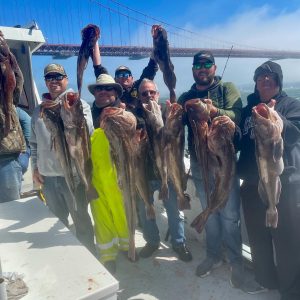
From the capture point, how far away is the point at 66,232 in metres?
3.16

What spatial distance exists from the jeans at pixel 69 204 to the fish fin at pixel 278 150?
235cm

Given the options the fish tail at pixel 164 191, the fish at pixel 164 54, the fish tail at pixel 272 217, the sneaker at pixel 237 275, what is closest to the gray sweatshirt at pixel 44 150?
the fish at pixel 164 54

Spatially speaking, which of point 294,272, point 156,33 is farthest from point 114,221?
point 156,33

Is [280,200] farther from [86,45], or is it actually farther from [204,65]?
[86,45]

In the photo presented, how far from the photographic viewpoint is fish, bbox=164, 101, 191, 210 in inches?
123

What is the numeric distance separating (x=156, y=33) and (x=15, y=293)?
3.18 meters

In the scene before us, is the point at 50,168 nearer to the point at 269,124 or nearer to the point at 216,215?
the point at 216,215

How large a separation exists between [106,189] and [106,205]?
238 millimetres

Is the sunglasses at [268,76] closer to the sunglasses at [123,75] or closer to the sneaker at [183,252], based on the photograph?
the sunglasses at [123,75]

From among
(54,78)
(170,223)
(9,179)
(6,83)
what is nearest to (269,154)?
(170,223)

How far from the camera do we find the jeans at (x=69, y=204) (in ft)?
13.3

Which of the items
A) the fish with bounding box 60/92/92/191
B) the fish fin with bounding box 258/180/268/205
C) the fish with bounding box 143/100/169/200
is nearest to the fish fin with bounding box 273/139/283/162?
the fish fin with bounding box 258/180/268/205

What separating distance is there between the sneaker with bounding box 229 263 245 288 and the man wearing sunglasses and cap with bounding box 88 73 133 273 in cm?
144

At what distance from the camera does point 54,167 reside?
13.0ft
